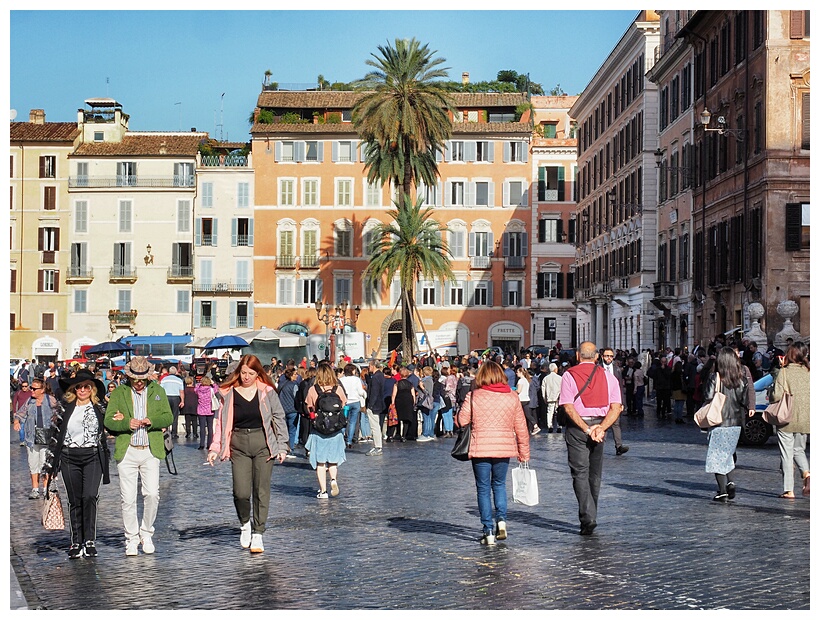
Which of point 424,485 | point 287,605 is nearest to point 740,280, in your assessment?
point 424,485

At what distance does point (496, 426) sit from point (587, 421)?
1.00 metres

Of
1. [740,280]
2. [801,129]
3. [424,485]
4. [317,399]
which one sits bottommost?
[424,485]

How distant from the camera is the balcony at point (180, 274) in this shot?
81.8 meters

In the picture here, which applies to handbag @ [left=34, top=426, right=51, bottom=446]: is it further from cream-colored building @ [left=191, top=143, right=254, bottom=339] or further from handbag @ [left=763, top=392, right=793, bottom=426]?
cream-colored building @ [left=191, top=143, right=254, bottom=339]

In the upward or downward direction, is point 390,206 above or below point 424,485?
above

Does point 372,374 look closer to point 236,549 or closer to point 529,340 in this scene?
point 236,549

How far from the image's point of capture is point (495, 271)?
81375 millimetres

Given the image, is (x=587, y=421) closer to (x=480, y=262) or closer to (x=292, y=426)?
(x=292, y=426)

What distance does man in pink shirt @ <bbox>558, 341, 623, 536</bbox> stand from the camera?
40.2 ft

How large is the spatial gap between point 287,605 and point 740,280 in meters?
36.0

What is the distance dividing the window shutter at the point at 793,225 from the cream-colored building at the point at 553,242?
41003 millimetres

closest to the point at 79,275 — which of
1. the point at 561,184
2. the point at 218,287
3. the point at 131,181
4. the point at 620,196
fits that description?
the point at 131,181

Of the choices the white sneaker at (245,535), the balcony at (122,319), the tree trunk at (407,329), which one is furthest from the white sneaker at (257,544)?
the balcony at (122,319)

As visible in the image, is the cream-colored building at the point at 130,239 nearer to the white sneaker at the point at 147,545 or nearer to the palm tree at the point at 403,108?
the palm tree at the point at 403,108
